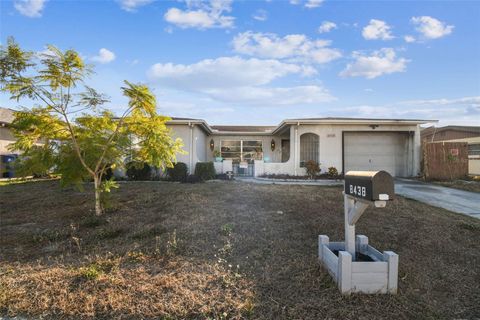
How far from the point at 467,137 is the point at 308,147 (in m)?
15.5

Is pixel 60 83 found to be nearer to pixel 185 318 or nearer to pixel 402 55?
pixel 185 318

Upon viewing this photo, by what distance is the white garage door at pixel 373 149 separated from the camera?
579 inches

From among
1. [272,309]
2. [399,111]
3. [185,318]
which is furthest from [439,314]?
[399,111]

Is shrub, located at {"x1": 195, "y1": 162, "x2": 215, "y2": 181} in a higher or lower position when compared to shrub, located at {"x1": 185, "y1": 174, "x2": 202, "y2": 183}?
higher

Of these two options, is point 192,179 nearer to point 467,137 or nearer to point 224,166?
point 224,166

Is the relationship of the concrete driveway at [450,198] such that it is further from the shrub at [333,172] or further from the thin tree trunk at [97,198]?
the thin tree trunk at [97,198]

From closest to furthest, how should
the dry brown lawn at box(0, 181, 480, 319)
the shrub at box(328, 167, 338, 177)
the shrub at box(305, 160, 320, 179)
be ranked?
the dry brown lawn at box(0, 181, 480, 319) → the shrub at box(305, 160, 320, 179) → the shrub at box(328, 167, 338, 177)

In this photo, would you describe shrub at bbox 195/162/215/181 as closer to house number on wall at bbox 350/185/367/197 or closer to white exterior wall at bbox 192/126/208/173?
white exterior wall at bbox 192/126/208/173

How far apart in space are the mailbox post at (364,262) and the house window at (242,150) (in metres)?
15.2

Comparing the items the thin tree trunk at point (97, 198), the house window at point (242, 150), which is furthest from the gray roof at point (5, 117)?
the thin tree trunk at point (97, 198)

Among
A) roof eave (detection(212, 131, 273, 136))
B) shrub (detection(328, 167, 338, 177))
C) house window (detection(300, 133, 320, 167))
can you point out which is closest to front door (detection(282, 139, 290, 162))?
roof eave (detection(212, 131, 273, 136))

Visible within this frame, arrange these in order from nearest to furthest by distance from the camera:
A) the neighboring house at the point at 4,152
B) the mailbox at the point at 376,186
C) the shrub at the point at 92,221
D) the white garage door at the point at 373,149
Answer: the mailbox at the point at 376,186 < the shrub at the point at 92,221 < the white garage door at the point at 373,149 < the neighboring house at the point at 4,152

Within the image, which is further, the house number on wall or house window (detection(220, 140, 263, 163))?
house window (detection(220, 140, 263, 163))

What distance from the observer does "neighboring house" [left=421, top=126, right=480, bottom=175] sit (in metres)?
16.5
